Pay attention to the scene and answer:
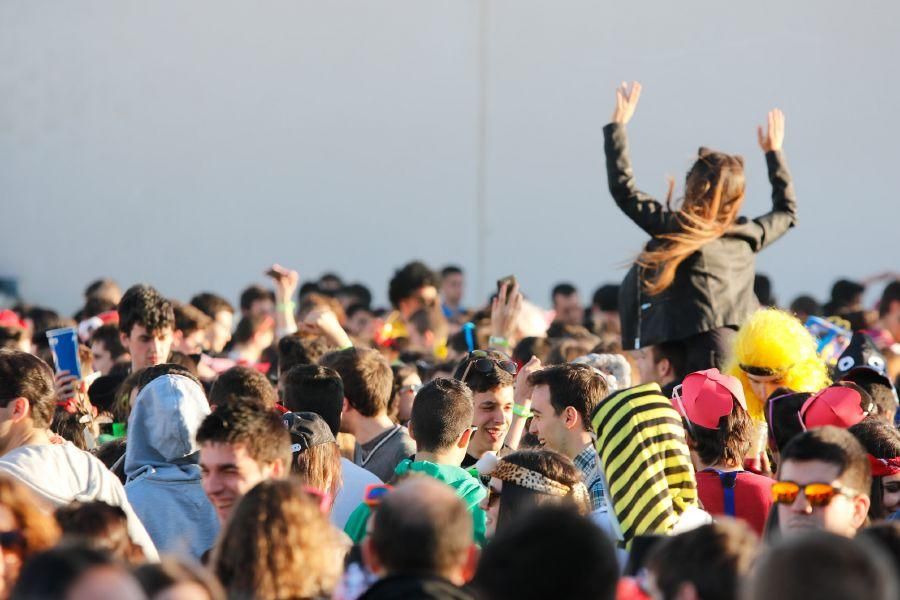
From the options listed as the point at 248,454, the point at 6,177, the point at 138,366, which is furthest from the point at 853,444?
the point at 6,177

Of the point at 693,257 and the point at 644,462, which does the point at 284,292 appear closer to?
the point at 693,257

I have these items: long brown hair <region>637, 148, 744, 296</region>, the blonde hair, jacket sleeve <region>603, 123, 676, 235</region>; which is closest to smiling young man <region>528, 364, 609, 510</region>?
long brown hair <region>637, 148, 744, 296</region>

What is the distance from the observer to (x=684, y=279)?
616 centimetres

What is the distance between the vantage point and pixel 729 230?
6168mm

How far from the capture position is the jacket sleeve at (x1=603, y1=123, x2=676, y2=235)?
6.11 meters

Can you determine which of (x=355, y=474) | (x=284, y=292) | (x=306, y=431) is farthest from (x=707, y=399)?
(x=284, y=292)

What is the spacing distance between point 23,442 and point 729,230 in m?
3.25

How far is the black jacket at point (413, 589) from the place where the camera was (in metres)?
2.76

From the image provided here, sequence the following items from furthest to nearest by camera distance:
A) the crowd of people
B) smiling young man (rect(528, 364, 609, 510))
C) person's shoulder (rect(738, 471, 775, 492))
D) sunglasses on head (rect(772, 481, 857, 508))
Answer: smiling young man (rect(528, 364, 609, 510)), person's shoulder (rect(738, 471, 775, 492)), sunglasses on head (rect(772, 481, 857, 508)), the crowd of people

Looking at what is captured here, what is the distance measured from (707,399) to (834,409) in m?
0.41

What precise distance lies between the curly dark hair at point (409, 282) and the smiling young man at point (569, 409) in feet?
17.2

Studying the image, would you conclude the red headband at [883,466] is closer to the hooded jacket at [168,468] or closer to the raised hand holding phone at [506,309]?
the hooded jacket at [168,468]

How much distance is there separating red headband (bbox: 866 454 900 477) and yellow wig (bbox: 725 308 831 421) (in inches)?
40.4

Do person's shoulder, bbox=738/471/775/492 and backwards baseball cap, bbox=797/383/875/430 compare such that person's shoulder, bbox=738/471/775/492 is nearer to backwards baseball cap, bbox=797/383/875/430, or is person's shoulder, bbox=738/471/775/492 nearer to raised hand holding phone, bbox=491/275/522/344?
backwards baseball cap, bbox=797/383/875/430
